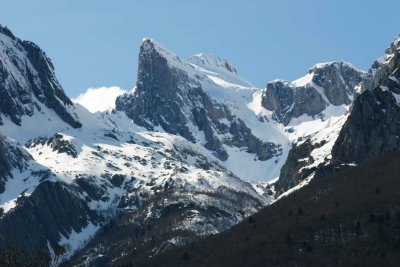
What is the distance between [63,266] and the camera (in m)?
101

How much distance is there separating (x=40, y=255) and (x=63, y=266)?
9.66 ft

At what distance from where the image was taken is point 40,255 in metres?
99.4

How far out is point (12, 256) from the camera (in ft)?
317

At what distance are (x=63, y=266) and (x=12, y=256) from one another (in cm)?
641

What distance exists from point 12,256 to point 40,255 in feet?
12.1
